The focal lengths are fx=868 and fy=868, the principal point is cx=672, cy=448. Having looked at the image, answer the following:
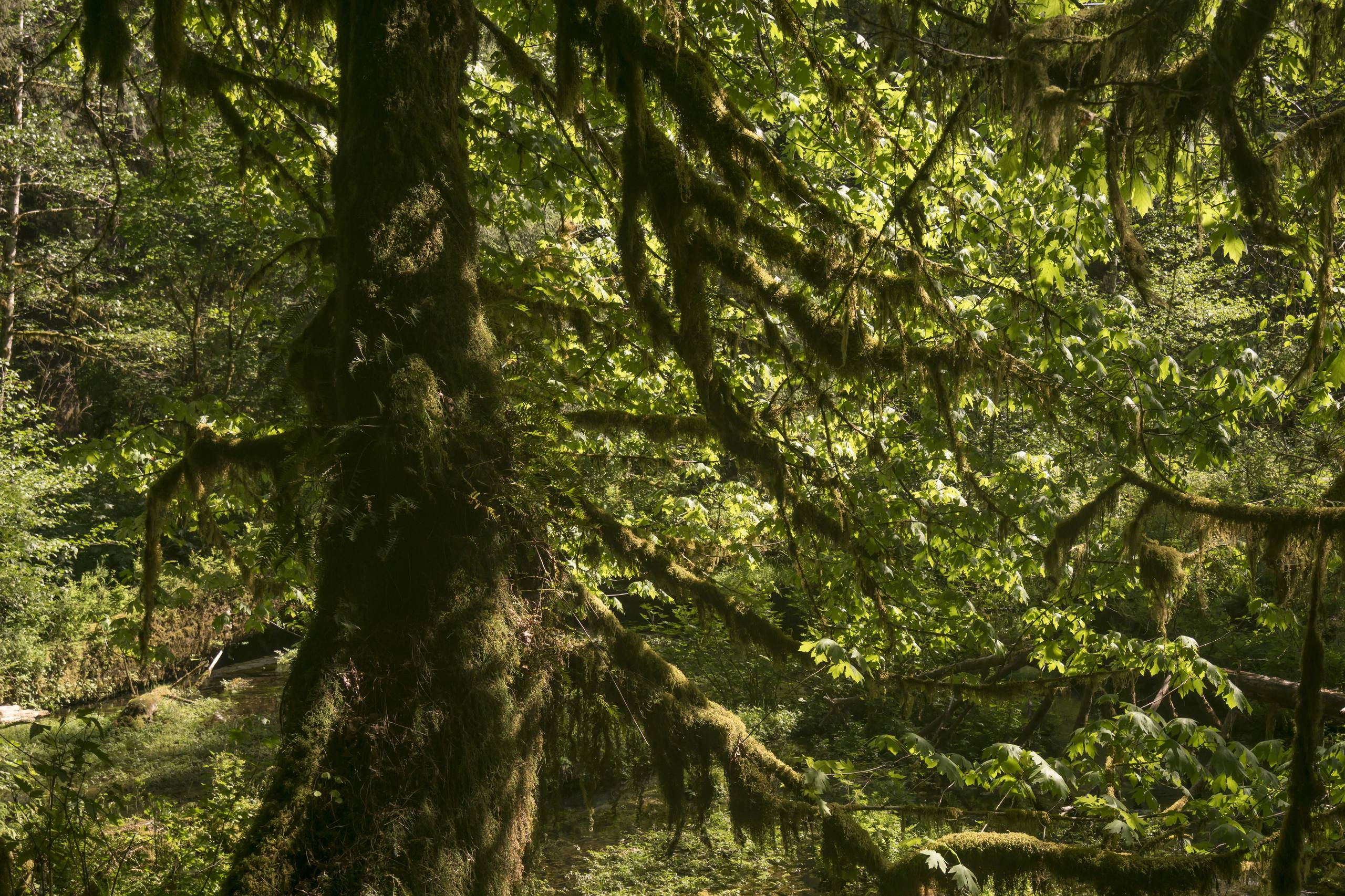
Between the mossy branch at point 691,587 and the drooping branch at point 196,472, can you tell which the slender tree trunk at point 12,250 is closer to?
the drooping branch at point 196,472

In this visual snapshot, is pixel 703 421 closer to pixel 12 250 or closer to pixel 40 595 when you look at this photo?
pixel 40 595

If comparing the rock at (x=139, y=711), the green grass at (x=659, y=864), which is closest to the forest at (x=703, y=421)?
the green grass at (x=659, y=864)

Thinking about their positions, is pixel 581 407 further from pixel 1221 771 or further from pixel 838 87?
pixel 1221 771

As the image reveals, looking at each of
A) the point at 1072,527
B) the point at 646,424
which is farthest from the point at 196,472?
the point at 1072,527

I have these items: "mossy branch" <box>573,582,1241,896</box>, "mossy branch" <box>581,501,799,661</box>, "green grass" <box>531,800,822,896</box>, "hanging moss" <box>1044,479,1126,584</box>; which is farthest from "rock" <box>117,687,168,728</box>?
"hanging moss" <box>1044,479,1126,584</box>

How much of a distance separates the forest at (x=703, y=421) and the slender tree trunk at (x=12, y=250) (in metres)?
8.08

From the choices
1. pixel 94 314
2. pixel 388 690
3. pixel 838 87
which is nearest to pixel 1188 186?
pixel 838 87

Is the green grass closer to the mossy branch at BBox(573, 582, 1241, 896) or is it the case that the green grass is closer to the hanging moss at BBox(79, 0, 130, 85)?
the mossy branch at BBox(573, 582, 1241, 896)

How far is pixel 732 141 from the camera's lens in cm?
389

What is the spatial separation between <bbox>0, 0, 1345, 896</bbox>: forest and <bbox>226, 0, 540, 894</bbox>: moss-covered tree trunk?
0.02m

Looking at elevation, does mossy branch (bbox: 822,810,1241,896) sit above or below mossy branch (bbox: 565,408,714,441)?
Result: below

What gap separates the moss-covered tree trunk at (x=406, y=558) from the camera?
10.4ft

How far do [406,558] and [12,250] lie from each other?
48.8 ft

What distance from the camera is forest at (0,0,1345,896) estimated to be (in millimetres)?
3322
